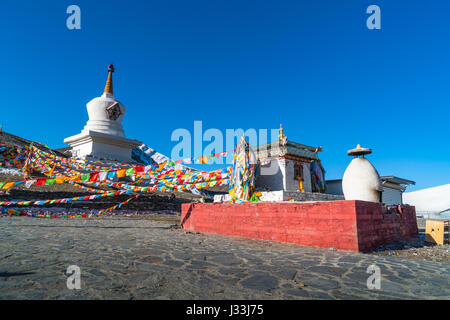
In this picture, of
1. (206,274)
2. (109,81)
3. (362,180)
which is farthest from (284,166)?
(109,81)

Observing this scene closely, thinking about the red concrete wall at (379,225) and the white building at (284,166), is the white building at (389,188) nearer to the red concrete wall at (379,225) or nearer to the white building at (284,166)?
the white building at (284,166)

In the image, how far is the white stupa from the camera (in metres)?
24.1

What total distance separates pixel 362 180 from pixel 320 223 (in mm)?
2805

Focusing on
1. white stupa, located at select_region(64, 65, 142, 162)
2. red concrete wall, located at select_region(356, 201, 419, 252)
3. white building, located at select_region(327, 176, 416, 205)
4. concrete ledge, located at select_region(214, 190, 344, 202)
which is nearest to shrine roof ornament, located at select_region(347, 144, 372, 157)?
red concrete wall, located at select_region(356, 201, 419, 252)

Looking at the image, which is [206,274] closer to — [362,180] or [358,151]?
[362,180]

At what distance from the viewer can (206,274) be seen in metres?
3.39

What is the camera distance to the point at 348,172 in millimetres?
7945

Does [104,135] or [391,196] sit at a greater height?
[104,135]

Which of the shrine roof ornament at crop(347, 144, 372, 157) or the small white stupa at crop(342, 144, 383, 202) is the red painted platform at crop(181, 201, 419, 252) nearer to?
the small white stupa at crop(342, 144, 383, 202)

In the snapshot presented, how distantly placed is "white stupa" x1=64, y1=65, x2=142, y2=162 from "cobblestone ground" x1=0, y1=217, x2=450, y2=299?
67.9ft

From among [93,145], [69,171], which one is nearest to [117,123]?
[93,145]

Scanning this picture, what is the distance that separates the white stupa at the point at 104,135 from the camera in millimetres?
24078

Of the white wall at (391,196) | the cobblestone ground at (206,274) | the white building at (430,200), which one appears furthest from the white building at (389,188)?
the cobblestone ground at (206,274)
